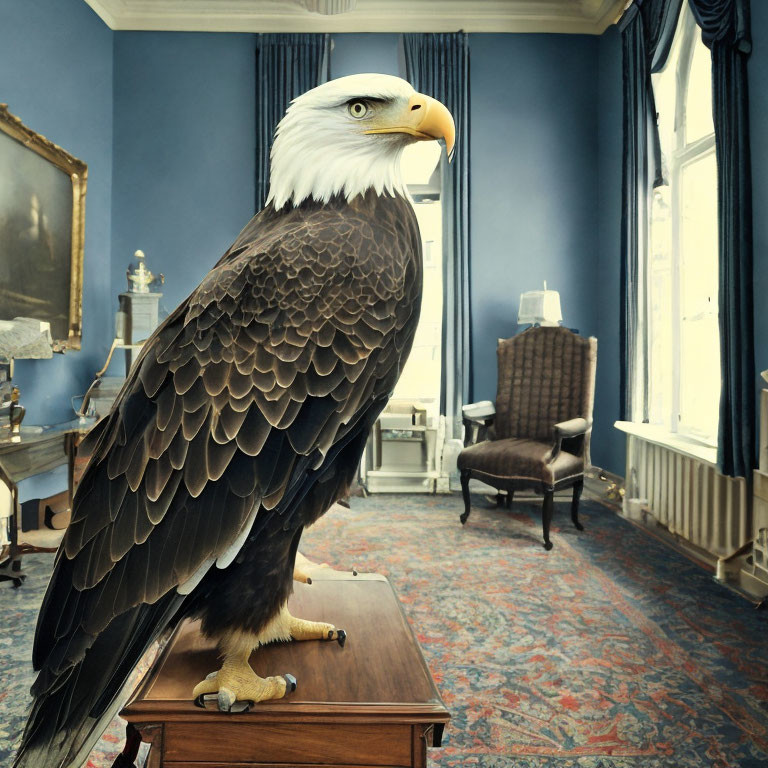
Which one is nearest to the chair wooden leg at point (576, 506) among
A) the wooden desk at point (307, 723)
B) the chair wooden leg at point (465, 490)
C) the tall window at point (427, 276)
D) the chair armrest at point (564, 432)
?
the chair armrest at point (564, 432)

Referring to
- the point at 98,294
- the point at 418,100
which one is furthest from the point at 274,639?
the point at 98,294

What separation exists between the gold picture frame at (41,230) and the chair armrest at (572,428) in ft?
11.1

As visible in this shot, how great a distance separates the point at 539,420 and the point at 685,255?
140 cm

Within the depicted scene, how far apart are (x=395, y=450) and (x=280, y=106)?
307 centimetres

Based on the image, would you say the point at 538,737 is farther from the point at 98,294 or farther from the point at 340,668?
the point at 98,294

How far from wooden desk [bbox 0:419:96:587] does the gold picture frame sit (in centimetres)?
80

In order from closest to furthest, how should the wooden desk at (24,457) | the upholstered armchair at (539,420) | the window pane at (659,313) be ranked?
1. the wooden desk at (24,457)
2. the upholstered armchair at (539,420)
3. the window pane at (659,313)

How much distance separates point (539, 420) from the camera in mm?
4043

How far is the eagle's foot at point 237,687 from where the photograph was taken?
746mm

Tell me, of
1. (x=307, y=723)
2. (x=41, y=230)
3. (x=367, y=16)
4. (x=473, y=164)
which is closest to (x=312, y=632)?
(x=307, y=723)

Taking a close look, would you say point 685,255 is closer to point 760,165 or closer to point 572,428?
point 760,165

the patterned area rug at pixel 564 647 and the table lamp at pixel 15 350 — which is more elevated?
the table lamp at pixel 15 350

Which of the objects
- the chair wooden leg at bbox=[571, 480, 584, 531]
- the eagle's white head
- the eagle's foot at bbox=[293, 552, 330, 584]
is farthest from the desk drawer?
the chair wooden leg at bbox=[571, 480, 584, 531]

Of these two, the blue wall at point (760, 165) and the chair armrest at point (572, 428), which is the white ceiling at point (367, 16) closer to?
the blue wall at point (760, 165)
